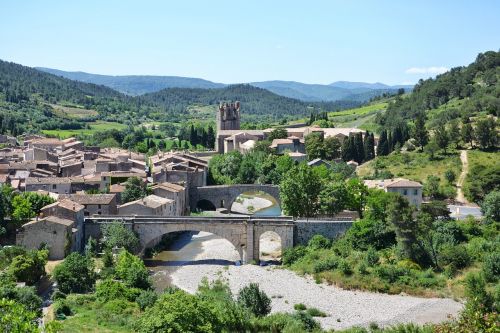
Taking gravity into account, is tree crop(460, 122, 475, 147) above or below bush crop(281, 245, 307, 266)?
above

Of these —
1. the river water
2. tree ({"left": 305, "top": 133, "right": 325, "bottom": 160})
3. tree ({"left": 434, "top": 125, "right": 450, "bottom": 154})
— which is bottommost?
the river water

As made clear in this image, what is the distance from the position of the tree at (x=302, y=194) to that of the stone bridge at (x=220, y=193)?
40.3 feet

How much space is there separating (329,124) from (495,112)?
3616 cm

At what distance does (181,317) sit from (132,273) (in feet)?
43.7

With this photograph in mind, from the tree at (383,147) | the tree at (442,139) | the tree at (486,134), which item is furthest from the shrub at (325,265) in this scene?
the tree at (383,147)

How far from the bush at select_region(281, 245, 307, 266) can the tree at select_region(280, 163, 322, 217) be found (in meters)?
7.19

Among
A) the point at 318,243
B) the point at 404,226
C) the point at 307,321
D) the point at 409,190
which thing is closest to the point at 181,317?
the point at 307,321

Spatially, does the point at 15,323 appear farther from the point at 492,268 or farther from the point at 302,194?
the point at 302,194

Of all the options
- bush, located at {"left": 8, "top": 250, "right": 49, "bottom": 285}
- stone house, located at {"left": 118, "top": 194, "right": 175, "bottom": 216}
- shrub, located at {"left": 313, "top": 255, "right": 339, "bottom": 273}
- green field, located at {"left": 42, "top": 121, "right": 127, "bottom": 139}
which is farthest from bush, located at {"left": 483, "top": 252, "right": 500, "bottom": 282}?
green field, located at {"left": 42, "top": 121, "right": 127, "bottom": 139}

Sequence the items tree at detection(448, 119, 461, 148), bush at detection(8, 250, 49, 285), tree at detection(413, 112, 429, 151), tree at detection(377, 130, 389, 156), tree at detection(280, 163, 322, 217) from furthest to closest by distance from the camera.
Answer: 1. tree at detection(377, 130, 389, 156)
2. tree at detection(413, 112, 429, 151)
3. tree at detection(448, 119, 461, 148)
4. tree at detection(280, 163, 322, 217)
5. bush at detection(8, 250, 49, 285)

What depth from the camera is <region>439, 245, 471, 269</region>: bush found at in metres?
42.5

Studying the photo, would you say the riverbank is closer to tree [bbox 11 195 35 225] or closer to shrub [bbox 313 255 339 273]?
shrub [bbox 313 255 339 273]

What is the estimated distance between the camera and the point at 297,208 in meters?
54.8

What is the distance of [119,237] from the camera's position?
46.3 metres
